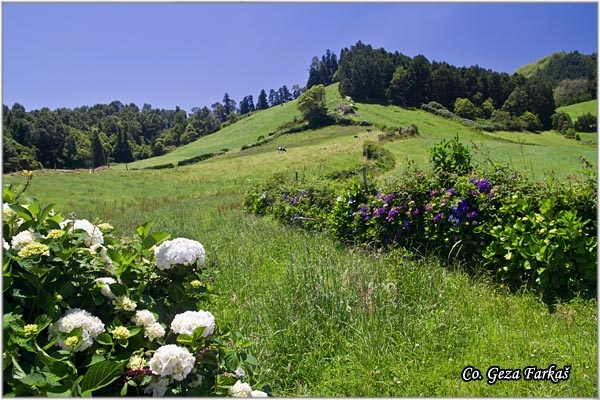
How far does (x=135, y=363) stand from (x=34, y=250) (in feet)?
2.07

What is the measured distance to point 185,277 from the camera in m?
2.06

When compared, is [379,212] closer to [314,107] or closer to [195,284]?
[195,284]

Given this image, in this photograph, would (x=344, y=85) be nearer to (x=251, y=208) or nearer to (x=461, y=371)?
(x=251, y=208)

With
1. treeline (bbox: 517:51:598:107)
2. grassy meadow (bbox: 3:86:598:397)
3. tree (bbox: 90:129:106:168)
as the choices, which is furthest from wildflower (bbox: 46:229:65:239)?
tree (bbox: 90:129:106:168)

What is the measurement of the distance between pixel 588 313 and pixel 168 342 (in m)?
3.55

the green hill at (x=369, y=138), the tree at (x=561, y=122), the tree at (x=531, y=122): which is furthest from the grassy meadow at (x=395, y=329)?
the tree at (x=531, y=122)

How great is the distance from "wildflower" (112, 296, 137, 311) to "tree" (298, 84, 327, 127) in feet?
240

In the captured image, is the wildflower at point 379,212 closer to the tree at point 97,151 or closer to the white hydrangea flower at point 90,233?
the white hydrangea flower at point 90,233

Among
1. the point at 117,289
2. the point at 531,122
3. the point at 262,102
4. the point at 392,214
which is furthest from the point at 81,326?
the point at 262,102

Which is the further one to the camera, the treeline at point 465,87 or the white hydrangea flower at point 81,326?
the treeline at point 465,87

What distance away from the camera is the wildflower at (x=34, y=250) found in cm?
163

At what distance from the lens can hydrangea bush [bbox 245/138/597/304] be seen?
150 inches

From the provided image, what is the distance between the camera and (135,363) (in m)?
1.65

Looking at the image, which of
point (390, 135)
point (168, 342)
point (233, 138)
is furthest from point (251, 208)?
point (233, 138)
